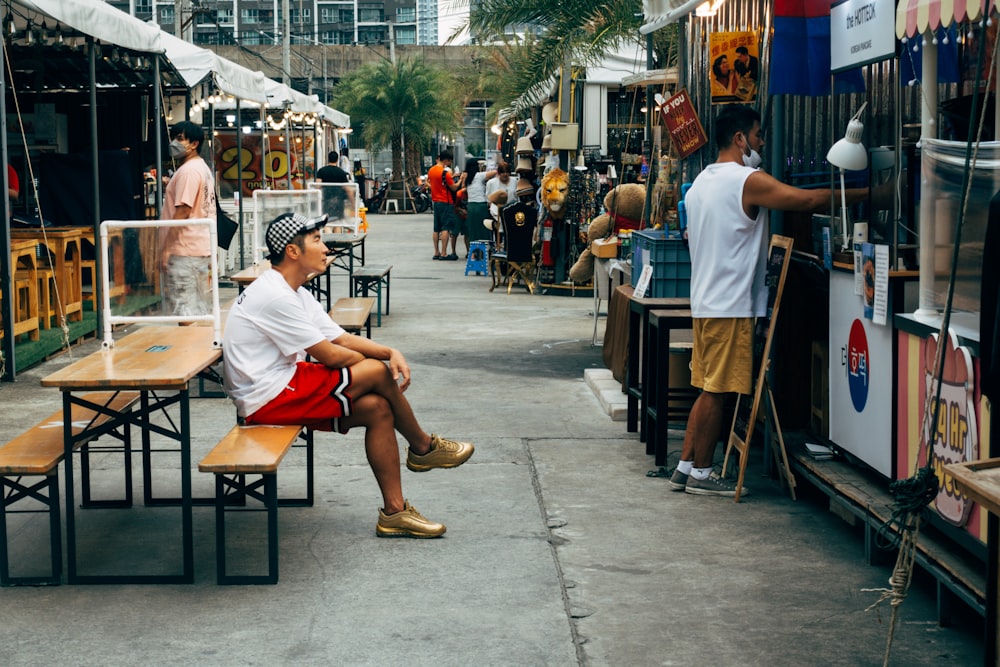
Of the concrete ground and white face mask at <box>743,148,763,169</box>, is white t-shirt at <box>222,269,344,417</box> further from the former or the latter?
white face mask at <box>743,148,763,169</box>

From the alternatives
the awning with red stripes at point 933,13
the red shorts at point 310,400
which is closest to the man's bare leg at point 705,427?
the red shorts at point 310,400

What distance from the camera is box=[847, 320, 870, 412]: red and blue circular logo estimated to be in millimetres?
5508

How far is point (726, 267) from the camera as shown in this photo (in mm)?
6195

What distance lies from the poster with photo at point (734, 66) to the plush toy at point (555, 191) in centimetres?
749

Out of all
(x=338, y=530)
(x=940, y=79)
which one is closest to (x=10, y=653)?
(x=338, y=530)

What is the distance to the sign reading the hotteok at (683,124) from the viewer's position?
8.61 m

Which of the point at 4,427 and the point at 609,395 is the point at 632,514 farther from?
the point at 4,427

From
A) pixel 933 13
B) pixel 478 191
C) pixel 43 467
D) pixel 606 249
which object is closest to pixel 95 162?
pixel 606 249

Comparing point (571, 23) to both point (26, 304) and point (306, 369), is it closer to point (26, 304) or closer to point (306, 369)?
point (26, 304)

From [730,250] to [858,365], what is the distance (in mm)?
928

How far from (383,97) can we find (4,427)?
39156 mm

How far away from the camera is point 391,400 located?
18.5 feet

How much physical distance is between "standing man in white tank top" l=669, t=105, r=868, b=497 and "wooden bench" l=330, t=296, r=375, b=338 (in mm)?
3626

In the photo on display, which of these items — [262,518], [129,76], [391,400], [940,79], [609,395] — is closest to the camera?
[940,79]
